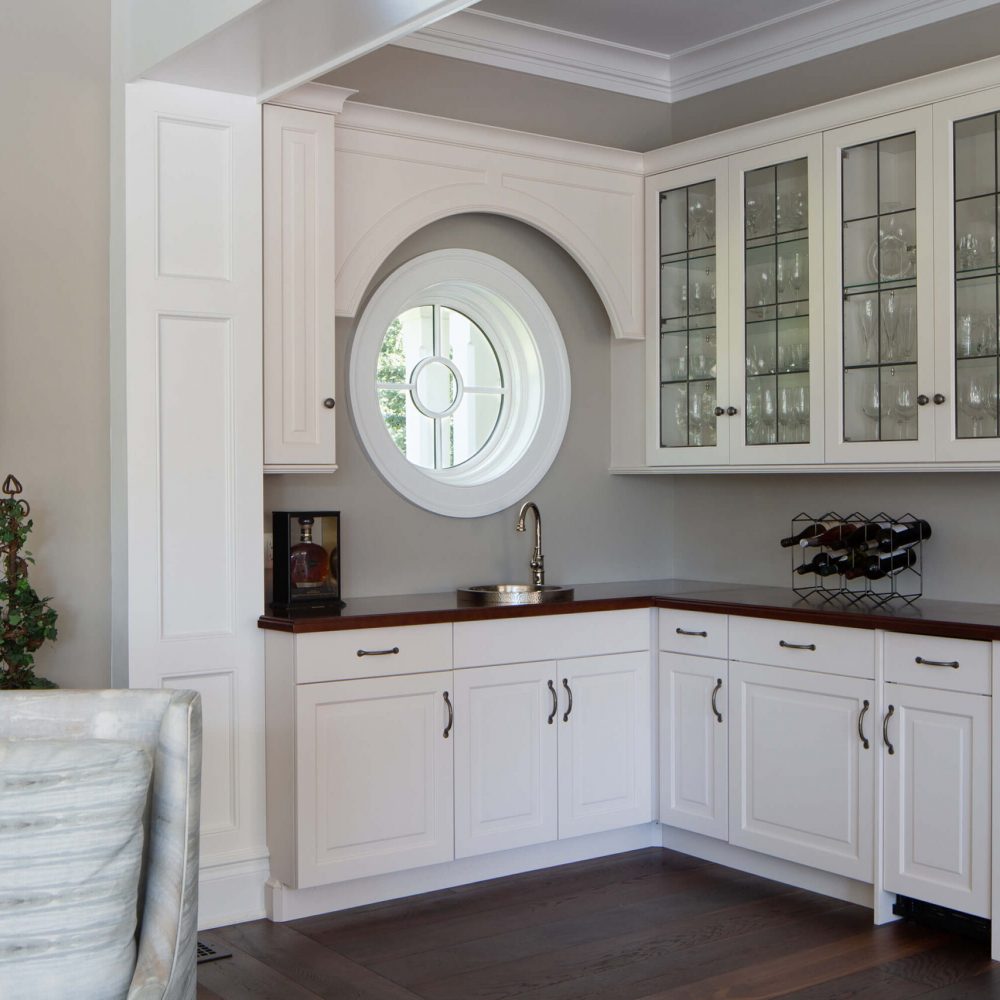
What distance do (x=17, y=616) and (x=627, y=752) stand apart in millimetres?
2004

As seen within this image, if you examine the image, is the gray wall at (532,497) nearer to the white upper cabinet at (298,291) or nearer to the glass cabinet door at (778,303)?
the white upper cabinet at (298,291)

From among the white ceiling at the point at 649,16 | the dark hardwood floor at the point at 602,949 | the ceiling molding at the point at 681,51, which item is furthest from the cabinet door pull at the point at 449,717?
the white ceiling at the point at 649,16

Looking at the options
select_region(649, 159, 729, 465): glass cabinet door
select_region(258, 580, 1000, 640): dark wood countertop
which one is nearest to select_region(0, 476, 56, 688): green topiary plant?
select_region(258, 580, 1000, 640): dark wood countertop

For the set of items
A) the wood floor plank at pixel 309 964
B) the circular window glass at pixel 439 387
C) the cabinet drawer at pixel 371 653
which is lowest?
the wood floor plank at pixel 309 964

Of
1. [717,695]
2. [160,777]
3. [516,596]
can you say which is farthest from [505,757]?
[160,777]

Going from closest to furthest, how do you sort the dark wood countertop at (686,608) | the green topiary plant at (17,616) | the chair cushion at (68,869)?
the chair cushion at (68,869) → the green topiary plant at (17,616) → the dark wood countertop at (686,608)

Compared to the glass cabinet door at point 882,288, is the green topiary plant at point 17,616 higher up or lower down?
lower down

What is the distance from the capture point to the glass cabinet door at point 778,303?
402cm

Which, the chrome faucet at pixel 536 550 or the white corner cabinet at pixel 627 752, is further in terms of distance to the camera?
the chrome faucet at pixel 536 550

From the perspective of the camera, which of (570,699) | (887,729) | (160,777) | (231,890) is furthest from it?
(570,699)

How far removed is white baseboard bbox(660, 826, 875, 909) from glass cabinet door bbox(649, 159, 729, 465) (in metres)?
1.29

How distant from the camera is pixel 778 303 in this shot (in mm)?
4172

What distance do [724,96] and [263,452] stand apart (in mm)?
2155

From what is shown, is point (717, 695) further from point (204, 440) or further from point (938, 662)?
point (204, 440)
